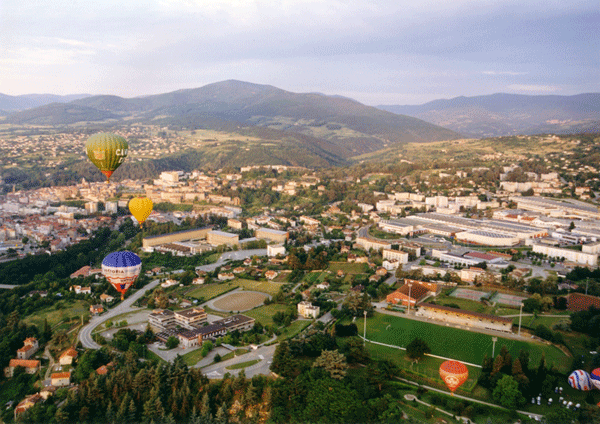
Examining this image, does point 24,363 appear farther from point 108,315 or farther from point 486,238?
point 486,238

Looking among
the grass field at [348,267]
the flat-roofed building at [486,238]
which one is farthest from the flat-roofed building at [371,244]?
the flat-roofed building at [486,238]

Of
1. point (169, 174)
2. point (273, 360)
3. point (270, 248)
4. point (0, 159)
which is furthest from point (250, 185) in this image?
point (273, 360)

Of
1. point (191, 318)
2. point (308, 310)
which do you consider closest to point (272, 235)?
point (308, 310)

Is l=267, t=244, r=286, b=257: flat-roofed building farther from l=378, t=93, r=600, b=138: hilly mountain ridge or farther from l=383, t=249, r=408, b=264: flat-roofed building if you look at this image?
l=378, t=93, r=600, b=138: hilly mountain ridge

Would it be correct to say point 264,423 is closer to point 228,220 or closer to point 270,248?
point 270,248

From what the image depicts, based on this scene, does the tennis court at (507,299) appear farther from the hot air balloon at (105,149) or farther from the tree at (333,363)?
the hot air balloon at (105,149)

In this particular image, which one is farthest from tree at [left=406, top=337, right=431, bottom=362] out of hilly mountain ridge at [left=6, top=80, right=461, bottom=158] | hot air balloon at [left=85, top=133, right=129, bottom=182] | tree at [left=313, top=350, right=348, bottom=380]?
hilly mountain ridge at [left=6, top=80, right=461, bottom=158]
